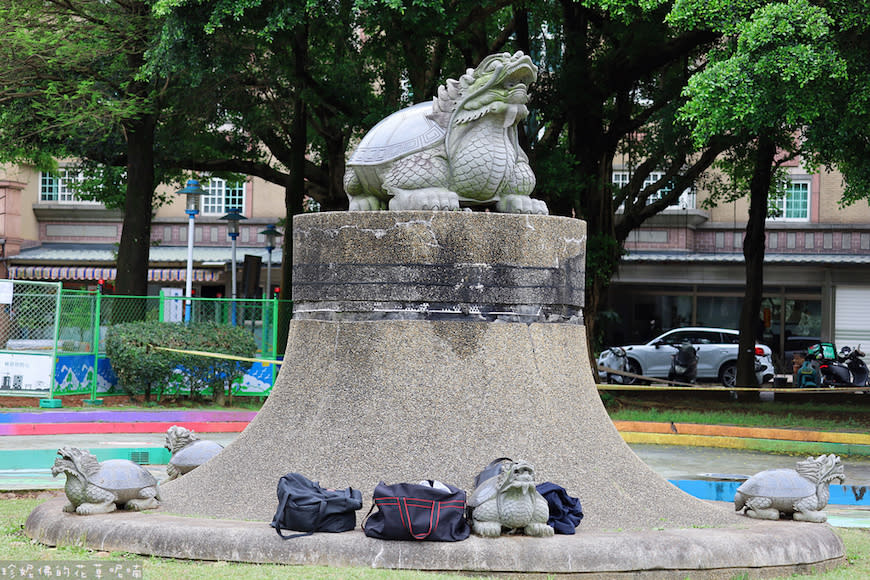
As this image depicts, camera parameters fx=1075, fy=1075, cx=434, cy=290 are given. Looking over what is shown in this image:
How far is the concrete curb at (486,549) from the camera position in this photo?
5977 mm

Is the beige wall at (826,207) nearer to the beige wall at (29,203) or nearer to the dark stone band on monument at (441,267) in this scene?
the beige wall at (29,203)

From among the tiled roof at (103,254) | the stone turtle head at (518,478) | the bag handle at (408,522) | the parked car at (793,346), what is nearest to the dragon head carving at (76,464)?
the bag handle at (408,522)

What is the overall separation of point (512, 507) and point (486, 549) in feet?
1.07

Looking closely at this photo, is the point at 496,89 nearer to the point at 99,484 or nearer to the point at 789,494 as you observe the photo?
the point at 789,494

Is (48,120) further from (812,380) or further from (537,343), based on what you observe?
(812,380)

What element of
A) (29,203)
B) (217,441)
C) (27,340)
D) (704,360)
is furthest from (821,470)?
(29,203)

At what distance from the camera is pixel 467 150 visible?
7855mm

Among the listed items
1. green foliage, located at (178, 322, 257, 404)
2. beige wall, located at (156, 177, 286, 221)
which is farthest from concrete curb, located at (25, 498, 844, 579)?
beige wall, located at (156, 177, 286, 221)

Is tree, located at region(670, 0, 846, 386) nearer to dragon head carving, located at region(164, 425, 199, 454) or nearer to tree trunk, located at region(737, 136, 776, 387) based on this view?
dragon head carving, located at region(164, 425, 199, 454)

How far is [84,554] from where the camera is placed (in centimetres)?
634

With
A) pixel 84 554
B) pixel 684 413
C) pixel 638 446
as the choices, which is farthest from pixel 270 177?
pixel 84 554

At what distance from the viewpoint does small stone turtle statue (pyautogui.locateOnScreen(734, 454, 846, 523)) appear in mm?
7383

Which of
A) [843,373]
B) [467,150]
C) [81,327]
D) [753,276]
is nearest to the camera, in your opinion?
[467,150]

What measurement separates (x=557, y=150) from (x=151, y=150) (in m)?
8.60
